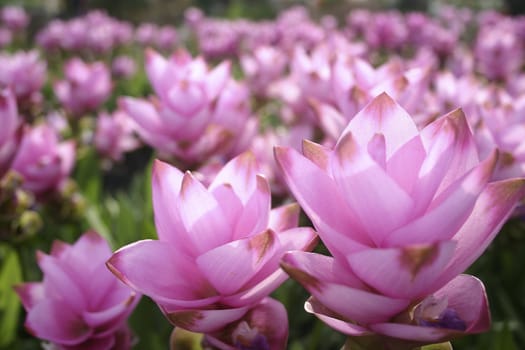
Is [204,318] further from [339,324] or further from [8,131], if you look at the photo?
[8,131]

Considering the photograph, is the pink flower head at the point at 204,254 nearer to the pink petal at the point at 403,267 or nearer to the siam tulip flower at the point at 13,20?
the pink petal at the point at 403,267

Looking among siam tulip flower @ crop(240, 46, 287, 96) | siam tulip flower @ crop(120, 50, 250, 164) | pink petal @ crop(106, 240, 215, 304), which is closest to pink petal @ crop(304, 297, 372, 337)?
pink petal @ crop(106, 240, 215, 304)

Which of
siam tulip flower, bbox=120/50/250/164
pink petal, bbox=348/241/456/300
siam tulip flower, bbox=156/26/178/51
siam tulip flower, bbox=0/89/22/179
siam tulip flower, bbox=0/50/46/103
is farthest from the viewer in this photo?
siam tulip flower, bbox=156/26/178/51

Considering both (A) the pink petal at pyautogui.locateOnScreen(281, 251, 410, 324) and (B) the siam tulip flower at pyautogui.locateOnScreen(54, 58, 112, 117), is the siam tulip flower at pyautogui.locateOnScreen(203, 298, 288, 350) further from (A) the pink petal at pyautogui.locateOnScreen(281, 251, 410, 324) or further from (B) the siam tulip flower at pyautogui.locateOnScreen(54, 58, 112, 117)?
(B) the siam tulip flower at pyautogui.locateOnScreen(54, 58, 112, 117)

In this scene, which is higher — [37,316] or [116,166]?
[37,316]

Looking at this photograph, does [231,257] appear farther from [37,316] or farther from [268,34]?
[268,34]

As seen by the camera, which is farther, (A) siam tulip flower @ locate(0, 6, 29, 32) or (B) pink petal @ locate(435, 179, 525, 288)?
(A) siam tulip flower @ locate(0, 6, 29, 32)

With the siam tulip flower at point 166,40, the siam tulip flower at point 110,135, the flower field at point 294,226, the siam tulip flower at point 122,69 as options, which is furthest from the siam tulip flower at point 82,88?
the siam tulip flower at point 166,40

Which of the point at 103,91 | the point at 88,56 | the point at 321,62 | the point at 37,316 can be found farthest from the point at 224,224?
the point at 88,56
